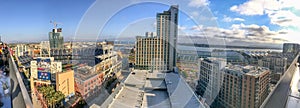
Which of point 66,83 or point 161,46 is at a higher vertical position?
point 161,46

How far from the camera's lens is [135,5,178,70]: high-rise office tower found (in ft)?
14.1

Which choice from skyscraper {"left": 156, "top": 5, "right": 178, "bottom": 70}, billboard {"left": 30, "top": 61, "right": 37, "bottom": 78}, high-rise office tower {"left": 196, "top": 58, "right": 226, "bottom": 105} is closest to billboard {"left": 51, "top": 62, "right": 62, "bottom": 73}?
billboard {"left": 30, "top": 61, "right": 37, "bottom": 78}

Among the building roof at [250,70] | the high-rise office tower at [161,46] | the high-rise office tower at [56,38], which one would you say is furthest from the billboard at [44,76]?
the building roof at [250,70]

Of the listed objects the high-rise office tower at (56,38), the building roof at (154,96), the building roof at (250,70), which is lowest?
the building roof at (154,96)

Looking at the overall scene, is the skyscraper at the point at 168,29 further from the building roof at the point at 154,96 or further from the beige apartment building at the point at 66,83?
the beige apartment building at the point at 66,83

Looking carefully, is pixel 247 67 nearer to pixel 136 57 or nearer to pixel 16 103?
pixel 16 103

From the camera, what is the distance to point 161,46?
15.1 ft

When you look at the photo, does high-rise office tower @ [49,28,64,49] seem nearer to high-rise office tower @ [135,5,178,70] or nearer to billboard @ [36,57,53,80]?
billboard @ [36,57,53,80]

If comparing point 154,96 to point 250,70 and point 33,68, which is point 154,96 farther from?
point 33,68

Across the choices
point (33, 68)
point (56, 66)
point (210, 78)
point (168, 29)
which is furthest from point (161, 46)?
point (33, 68)

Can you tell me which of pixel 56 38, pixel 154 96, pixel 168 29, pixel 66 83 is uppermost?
pixel 168 29

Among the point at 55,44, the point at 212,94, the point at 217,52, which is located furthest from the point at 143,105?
the point at 55,44

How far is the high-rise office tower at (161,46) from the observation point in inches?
170

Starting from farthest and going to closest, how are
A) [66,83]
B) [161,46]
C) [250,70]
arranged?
[161,46] → [66,83] → [250,70]
